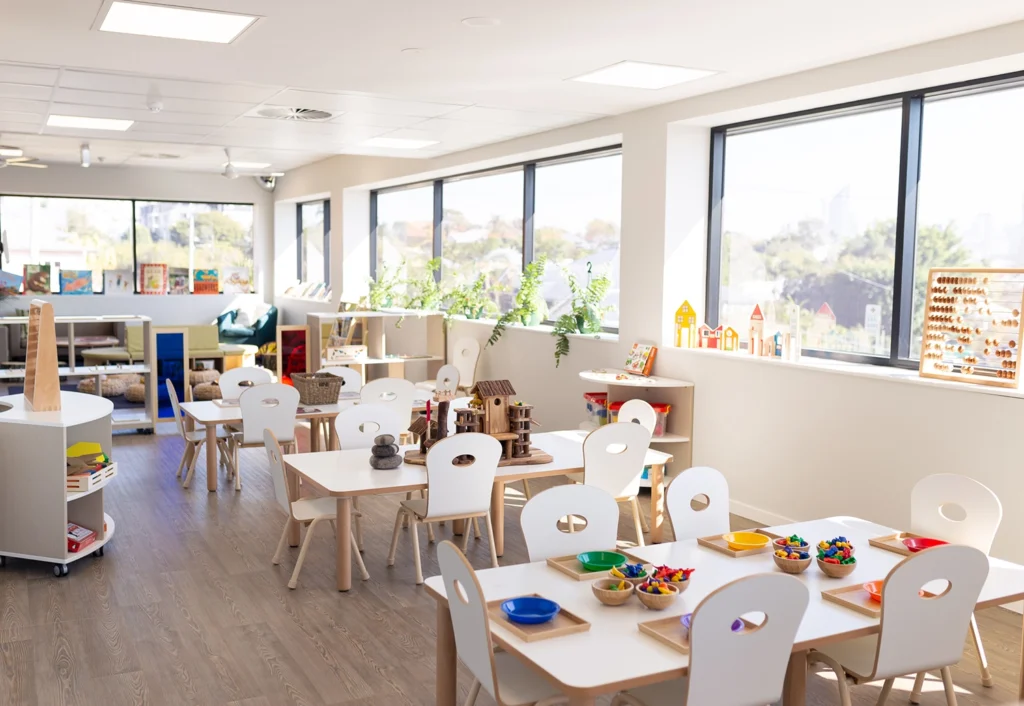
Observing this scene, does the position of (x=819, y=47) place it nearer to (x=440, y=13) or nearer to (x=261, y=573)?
(x=440, y=13)

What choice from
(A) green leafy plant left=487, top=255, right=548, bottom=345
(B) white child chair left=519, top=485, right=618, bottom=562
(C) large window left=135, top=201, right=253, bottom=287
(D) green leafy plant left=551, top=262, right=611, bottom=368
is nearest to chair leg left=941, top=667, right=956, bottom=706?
(B) white child chair left=519, top=485, right=618, bottom=562

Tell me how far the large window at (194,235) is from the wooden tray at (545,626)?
12325 millimetres

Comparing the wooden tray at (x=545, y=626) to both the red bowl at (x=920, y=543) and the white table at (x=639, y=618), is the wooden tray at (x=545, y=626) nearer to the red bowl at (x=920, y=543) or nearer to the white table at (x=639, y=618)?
the white table at (x=639, y=618)

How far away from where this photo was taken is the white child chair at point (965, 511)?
346 cm

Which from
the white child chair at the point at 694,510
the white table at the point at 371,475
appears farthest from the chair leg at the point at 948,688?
the white table at the point at 371,475

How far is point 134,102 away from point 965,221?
5738 mm

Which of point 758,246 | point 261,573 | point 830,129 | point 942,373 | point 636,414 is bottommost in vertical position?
point 261,573

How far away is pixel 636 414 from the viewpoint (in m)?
5.72

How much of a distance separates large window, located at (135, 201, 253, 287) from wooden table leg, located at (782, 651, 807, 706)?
1256 cm

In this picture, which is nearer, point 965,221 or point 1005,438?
point 1005,438

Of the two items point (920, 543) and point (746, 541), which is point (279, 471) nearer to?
point (746, 541)

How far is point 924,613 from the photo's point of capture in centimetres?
271

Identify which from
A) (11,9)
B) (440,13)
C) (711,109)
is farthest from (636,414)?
(11,9)

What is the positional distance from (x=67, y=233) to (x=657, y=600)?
1273cm
